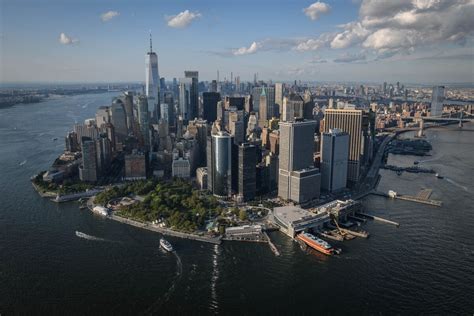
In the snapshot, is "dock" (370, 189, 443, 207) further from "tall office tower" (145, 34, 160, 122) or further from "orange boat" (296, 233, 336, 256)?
"tall office tower" (145, 34, 160, 122)

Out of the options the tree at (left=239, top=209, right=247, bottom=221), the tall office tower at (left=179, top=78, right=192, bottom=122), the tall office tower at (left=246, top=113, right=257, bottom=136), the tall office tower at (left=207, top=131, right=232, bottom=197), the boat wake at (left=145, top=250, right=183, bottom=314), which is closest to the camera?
the boat wake at (left=145, top=250, right=183, bottom=314)

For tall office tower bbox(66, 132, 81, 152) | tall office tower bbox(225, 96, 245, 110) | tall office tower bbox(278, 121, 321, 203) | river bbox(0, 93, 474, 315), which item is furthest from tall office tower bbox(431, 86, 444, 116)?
tall office tower bbox(66, 132, 81, 152)

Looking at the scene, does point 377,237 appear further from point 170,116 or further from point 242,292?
point 170,116

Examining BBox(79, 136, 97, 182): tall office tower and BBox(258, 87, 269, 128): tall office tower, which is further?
BBox(258, 87, 269, 128): tall office tower

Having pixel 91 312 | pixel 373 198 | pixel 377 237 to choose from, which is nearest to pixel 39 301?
pixel 91 312

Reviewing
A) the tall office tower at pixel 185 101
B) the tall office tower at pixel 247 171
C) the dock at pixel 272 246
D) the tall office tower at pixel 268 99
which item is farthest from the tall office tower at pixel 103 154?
the tall office tower at pixel 268 99

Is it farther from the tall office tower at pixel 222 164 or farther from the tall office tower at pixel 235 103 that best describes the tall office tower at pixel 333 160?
the tall office tower at pixel 235 103
